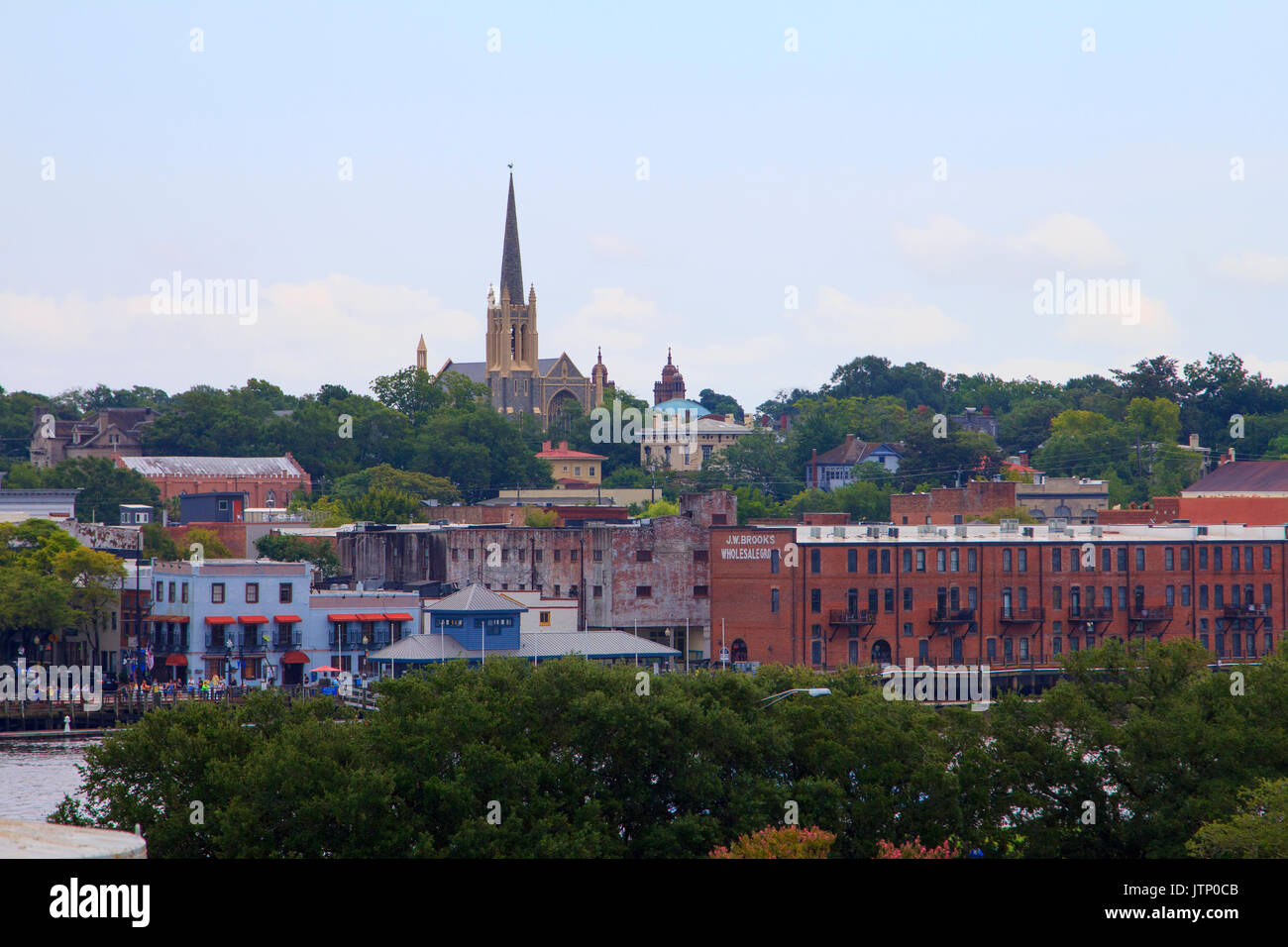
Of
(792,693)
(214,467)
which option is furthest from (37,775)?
(214,467)

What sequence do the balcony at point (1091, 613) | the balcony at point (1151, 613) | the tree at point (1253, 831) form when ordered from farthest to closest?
1. the balcony at point (1151, 613)
2. the balcony at point (1091, 613)
3. the tree at point (1253, 831)

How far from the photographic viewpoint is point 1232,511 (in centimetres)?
10419

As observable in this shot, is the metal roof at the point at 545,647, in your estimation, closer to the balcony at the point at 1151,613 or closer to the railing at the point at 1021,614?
the railing at the point at 1021,614

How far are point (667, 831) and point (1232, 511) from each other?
74739 mm

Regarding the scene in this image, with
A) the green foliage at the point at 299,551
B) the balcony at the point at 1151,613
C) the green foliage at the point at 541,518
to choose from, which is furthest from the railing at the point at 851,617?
the green foliage at the point at 299,551

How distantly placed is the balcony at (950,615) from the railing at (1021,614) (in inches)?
60.7

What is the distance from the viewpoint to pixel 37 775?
59625 mm

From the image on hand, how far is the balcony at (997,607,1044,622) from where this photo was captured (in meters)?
83.8

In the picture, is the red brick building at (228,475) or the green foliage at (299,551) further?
the red brick building at (228,475)

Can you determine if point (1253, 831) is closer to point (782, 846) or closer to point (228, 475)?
point (782, 846)

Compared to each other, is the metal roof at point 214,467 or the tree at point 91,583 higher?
the metal roof at point 214,467

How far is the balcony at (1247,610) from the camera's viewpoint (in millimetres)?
86438

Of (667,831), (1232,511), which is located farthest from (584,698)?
(1232,511)
